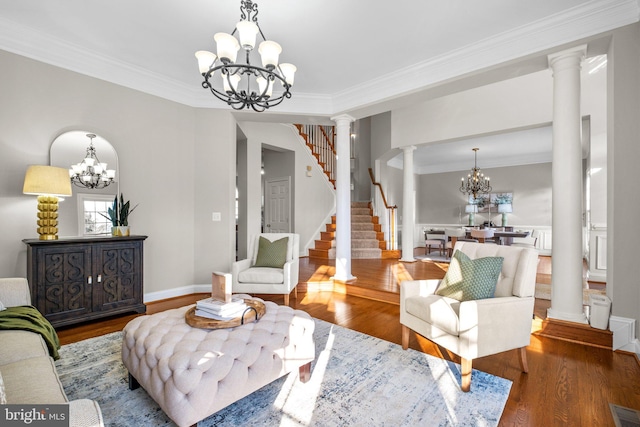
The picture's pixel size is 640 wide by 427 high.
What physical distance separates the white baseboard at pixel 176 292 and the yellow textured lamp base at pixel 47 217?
1.34 meters

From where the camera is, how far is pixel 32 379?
1.35m

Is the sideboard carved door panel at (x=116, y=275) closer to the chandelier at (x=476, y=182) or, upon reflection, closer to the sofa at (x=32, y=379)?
the sofa at (x=32, y=379)

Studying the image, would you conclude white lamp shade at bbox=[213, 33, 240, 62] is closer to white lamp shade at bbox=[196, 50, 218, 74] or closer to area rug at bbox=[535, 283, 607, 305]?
white lamp shade at bbox=[196, 50, 218, 74]

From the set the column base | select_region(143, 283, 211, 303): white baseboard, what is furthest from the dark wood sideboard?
the column base

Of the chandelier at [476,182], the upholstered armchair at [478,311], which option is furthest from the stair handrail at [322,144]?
the upholstered armchair at [478,311]

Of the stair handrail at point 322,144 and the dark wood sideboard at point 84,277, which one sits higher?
the stair handrail at point 322,144

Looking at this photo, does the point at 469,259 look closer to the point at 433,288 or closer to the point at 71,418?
the point at 433,288

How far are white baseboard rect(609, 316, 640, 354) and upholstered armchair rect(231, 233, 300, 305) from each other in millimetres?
3184

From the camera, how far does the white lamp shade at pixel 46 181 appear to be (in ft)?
9.34

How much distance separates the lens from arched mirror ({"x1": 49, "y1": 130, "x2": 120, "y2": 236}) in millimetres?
3295

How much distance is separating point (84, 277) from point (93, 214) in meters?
0.76

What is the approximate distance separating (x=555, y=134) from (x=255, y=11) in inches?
121

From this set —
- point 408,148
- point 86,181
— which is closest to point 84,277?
point 86,181

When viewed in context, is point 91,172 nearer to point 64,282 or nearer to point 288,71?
point 64,282
